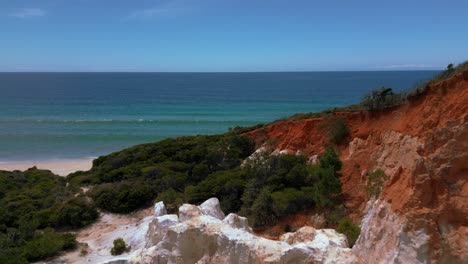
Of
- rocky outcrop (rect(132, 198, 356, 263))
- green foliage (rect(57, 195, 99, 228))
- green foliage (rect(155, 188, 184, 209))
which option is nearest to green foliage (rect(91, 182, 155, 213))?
green foliage (rect(57, 195, 99, 228))

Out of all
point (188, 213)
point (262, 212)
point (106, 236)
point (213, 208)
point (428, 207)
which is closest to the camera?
point (428, 207)

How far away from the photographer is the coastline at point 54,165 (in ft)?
108

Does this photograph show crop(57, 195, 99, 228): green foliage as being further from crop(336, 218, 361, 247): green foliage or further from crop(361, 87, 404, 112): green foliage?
crop(361, 87, 404, 112): green foliage

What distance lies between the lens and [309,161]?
1822cm

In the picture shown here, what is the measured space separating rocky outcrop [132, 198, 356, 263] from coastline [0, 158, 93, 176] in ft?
84.8

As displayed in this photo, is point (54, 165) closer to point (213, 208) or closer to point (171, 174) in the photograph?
point (171, 174)

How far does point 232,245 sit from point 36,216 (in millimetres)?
12398

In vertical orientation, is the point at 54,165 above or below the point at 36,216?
below

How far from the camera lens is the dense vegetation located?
522 inches

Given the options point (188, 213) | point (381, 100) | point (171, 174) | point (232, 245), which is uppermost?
point (381, 100)

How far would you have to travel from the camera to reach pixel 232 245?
8.05 meters

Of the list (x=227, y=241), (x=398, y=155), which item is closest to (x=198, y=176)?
(x=398, y=155)

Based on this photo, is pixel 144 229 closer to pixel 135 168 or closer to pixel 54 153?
→ pixel 135 168

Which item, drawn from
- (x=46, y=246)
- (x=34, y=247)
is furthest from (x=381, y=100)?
(x=34, y=247)
